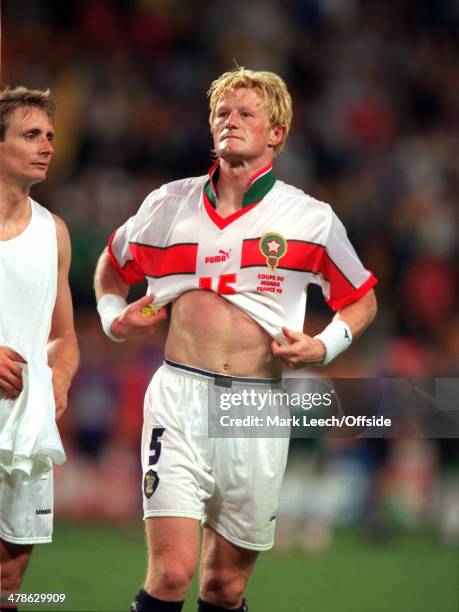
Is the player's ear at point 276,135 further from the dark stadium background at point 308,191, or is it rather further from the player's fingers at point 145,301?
the dark stadium background at point 308,191

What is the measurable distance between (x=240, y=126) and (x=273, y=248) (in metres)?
0.50

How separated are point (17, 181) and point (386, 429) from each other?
1917 millimetres

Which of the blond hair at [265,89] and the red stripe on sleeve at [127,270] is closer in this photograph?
the blond hair at [265,89]

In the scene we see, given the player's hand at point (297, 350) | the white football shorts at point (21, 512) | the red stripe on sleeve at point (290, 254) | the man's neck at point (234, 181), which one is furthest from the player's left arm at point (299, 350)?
the white football shorts at point (21, 512)

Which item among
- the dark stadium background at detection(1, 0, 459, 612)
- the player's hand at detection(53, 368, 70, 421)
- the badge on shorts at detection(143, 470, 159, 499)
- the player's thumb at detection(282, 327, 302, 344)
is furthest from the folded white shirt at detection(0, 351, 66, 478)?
the dark stadium background at detection(1, 0, 459, 612)

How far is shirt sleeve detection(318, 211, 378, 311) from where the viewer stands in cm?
447

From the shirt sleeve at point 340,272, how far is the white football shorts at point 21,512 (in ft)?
4.63

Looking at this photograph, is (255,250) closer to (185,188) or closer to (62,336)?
(185,188)

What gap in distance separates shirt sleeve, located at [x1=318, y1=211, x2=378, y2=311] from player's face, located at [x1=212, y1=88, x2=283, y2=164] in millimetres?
431

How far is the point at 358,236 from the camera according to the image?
858 centimetres

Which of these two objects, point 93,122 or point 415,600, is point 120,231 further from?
point 93,122

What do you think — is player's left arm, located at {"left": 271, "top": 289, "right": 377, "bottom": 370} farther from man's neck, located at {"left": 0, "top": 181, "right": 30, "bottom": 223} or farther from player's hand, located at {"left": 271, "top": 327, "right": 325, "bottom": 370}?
man's neck, located at {"left": 0, "top": 181, "right": 30, "bottom": 223}

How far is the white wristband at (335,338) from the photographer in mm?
4367

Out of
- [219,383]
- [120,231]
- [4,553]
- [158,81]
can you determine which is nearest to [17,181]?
[120,231]
